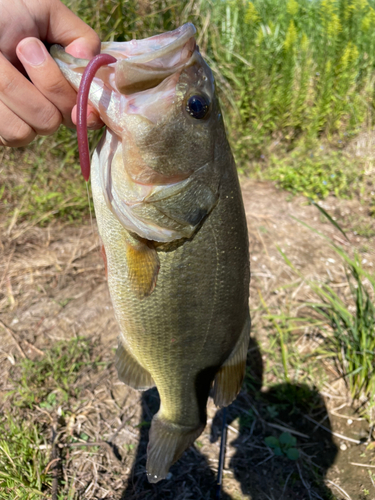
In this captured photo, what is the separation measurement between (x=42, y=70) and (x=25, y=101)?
0.46 ft

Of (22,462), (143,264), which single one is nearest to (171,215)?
(143,264)

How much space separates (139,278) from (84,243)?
2349 millimetres

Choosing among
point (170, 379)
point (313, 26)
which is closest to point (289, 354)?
point (170, 379)

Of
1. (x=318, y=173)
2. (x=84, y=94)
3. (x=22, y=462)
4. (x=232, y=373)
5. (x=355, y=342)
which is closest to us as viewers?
(x=84, y=94)

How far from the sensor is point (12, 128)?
1.24 m

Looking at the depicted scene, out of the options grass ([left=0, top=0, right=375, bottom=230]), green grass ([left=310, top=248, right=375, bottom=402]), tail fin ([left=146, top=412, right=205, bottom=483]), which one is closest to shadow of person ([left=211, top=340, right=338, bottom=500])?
green grass ([left=310, top=248, right=375, bottom=402])

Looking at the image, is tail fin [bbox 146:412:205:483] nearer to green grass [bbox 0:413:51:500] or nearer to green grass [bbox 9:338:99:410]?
green grass [bbox 0:413:51:500]

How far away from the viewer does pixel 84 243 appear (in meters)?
3.44

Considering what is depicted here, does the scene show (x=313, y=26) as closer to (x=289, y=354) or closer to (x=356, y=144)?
(x=356, y=144)

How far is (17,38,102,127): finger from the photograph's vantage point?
1.09 metres

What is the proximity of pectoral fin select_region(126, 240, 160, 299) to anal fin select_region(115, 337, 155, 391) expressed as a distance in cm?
44

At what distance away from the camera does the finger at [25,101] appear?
1.14 metres

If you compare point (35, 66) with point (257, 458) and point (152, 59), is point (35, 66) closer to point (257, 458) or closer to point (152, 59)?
point (152, 59)

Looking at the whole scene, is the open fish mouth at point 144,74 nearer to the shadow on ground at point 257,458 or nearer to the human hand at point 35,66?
the human hand at point 35,66
